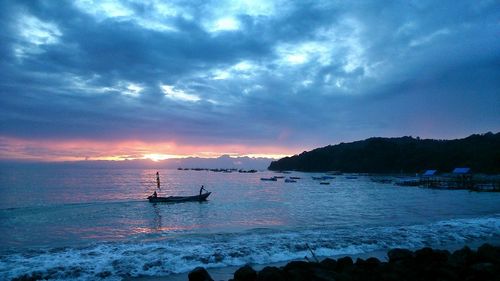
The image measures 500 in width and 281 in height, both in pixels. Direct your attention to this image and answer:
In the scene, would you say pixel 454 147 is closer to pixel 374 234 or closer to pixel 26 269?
pixel 374 234

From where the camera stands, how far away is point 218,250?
1725 cm

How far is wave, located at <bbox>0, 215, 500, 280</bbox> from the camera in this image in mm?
14398

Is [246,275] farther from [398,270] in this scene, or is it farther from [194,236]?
[194,236]

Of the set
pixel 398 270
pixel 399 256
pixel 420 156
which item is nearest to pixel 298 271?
pixel 398 270

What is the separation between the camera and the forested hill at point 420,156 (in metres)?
107

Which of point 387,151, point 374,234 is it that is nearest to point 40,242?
point 374,234

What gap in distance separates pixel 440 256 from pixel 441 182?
234 feet

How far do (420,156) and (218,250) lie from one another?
14269cm

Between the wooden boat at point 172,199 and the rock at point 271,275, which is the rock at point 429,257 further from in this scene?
the wooden boat at point 172,199

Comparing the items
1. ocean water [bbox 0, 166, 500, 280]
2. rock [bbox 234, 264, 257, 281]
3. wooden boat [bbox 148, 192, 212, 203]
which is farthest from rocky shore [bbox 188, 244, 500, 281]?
wooden boat [bbox 148, 192, 212, 203]

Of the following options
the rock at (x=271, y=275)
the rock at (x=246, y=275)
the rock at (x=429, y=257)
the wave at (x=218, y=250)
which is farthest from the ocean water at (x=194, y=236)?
the rock at (x=429, y=257)

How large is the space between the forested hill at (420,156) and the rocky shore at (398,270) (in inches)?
3906

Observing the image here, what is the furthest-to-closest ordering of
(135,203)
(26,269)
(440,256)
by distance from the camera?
(135,203) → (26,269) → (440,256)

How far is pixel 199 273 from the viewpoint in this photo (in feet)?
35.8
